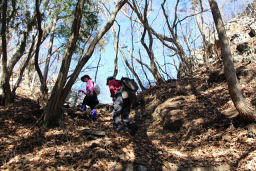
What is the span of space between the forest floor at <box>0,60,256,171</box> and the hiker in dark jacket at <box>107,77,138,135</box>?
0.73 feet

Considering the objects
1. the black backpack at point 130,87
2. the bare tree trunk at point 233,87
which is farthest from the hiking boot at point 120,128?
the bare tree trunk at point 233,87

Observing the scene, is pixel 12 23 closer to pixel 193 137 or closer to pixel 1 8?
pixel 1 8

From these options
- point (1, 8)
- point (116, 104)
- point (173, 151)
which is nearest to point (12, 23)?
point (1, 8)

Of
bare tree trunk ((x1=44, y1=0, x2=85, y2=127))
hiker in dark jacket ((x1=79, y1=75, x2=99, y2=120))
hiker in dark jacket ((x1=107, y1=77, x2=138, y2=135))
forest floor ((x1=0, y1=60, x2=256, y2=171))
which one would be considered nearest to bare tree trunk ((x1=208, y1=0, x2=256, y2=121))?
forest floor ((x1=0, y1=60, x2=256, y2=171))

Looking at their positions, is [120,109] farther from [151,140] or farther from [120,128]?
[151,140]

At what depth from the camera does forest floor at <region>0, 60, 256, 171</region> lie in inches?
160

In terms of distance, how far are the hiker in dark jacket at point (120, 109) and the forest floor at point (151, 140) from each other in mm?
224

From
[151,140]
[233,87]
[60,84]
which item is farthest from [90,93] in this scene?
[233,87]

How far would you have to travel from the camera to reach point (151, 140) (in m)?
5.95

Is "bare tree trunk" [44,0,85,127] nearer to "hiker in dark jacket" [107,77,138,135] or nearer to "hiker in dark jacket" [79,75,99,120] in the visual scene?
"hiker in dark jacket" [107,77,138,135]

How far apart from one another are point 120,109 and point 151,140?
4.16 ft

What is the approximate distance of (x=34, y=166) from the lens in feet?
12.5

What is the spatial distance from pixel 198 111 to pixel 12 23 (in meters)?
7.99

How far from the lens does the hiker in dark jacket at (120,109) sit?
5.79 metres
